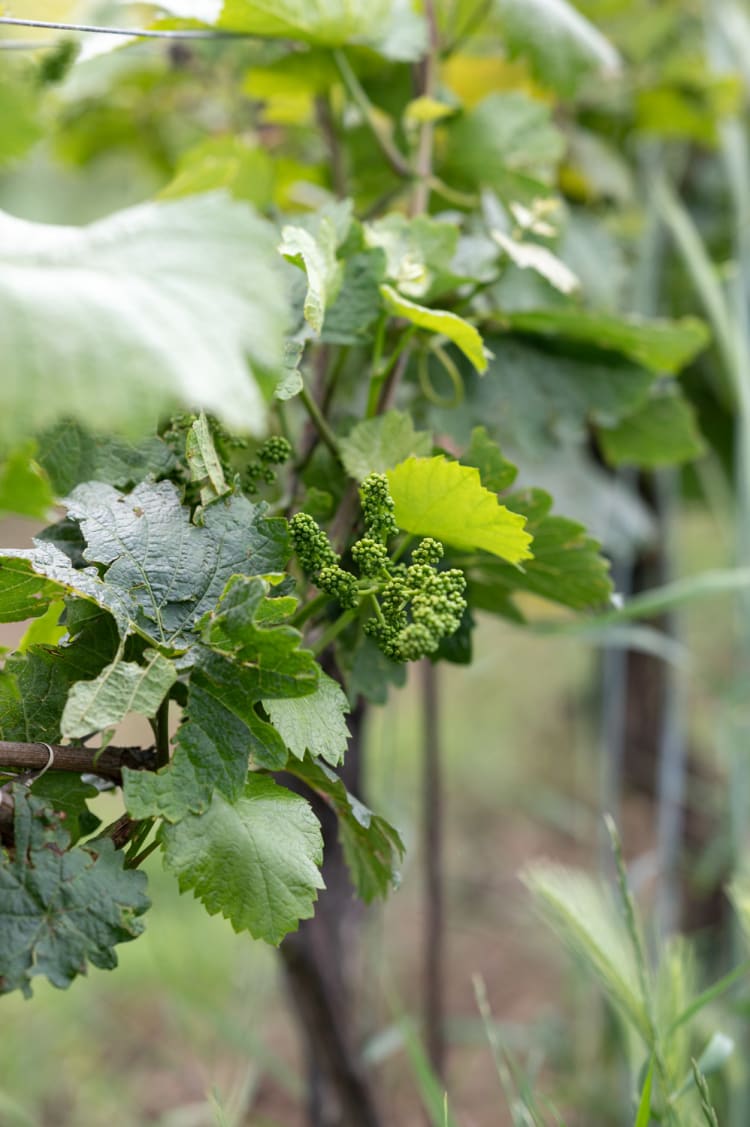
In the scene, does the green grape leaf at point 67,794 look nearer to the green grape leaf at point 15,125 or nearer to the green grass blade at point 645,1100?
the green grass blade at point 645,1100

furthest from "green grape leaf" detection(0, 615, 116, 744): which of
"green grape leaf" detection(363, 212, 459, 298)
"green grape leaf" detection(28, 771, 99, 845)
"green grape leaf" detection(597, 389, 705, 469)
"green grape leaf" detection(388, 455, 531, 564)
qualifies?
"green grape leaf" detection(597, 389, 705, 469)

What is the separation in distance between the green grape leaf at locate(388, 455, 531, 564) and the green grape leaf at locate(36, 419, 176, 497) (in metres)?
0.10

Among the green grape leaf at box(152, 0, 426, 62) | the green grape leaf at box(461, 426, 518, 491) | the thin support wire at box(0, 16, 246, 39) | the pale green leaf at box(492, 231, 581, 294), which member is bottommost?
the green grape leaf at box(461, 426, 518, 491)

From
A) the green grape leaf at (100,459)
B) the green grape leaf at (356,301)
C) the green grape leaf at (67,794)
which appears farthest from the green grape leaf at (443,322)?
the green grape leaf at (67,794)

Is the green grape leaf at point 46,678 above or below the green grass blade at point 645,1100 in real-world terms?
above

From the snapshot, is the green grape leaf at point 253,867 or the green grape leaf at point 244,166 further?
the green grape leaf at point 244,166

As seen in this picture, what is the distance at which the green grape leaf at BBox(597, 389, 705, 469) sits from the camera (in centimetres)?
66

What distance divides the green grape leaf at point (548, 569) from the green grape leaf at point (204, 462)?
0.44ft

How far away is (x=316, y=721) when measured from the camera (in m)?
0.34

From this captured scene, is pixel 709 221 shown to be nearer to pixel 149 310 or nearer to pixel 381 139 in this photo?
pixel 381 139

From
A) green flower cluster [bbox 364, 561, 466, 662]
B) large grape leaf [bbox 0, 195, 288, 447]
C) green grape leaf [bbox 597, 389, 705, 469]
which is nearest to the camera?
large grape leaf [bbox 0, 195, 288, 447]

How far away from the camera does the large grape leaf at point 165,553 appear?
34 centimetres

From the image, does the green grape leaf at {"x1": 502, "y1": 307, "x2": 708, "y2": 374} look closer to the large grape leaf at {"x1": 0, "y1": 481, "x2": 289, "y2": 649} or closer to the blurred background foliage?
the blurred background foliage

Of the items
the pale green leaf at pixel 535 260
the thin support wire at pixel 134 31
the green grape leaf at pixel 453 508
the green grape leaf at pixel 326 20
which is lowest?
the green grape leaf at pixel 453 508
